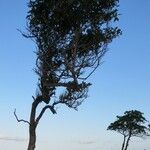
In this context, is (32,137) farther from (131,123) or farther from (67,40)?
(131,123)

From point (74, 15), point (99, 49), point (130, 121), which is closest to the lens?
point (74, 15)

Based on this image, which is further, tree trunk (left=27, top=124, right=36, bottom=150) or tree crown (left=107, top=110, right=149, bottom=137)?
tree crown (left=107, top=110, right=149, bottom=137)

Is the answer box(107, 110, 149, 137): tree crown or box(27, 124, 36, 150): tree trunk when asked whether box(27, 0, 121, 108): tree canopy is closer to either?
box(27, 124, 36, 150): tree trunk

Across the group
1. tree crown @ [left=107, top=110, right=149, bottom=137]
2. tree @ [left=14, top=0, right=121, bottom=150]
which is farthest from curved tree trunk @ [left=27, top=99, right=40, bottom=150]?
tree crown @ [left=107, top=110, right=149, bottom=137]

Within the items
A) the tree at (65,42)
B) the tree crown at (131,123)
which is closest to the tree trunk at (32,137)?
the tree at (65,42)

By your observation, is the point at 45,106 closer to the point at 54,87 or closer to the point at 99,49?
the point at 54,87

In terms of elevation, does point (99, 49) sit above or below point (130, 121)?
below

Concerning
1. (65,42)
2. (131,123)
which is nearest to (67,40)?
(65,42)

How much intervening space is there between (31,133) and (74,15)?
28.4 feet

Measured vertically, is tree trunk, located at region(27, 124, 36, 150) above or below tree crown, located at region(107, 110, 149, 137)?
below

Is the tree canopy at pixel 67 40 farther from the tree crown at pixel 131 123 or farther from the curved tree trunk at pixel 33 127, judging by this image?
the tree crown at pixel 131 123

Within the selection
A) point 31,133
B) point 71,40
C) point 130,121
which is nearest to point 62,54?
point 71,40

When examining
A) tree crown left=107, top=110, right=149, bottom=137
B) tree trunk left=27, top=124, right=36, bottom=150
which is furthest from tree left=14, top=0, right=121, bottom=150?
tree crown left=107, top=110, right=149, bottom=137

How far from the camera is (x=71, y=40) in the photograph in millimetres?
29875
